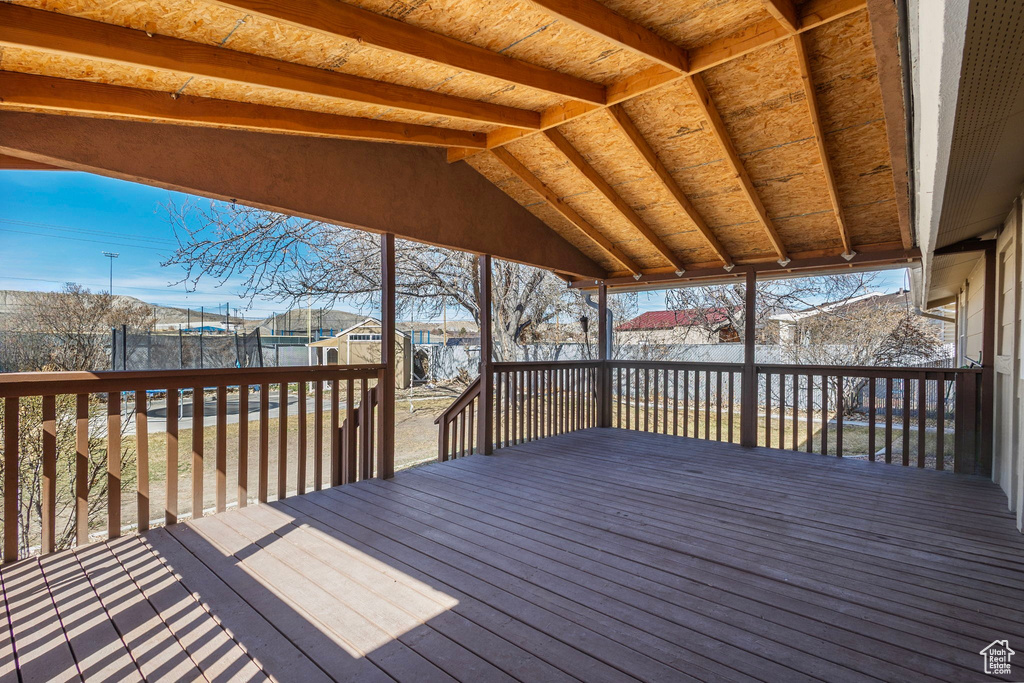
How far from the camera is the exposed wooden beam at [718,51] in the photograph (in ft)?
8.38

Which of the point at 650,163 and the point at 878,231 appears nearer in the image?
the point at 650,163

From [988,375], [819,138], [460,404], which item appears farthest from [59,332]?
[988,375]

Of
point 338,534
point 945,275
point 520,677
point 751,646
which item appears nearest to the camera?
point 520,677

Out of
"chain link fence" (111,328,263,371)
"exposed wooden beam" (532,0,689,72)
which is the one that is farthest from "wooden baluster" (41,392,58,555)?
"exposed wooden beam" (532,0,689,72)

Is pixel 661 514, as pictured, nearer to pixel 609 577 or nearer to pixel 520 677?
pixel 609 577

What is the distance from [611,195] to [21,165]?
4108 millimetres

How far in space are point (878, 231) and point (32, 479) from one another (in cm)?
798

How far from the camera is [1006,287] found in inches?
149

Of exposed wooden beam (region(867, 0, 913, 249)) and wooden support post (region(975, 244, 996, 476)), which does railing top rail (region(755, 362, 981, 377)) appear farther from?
exposed wooden beam (region(867, 0, 913, 249))

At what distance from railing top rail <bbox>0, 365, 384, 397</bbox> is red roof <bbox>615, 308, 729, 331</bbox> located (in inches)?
476

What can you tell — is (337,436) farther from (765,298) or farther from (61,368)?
(765,298)

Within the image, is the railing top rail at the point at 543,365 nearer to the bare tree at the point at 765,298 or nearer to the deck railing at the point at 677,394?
the deck railing at the point at 677,394

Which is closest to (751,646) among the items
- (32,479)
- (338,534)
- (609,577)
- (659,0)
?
(609,577)

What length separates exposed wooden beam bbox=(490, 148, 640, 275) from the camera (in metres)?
4.50
